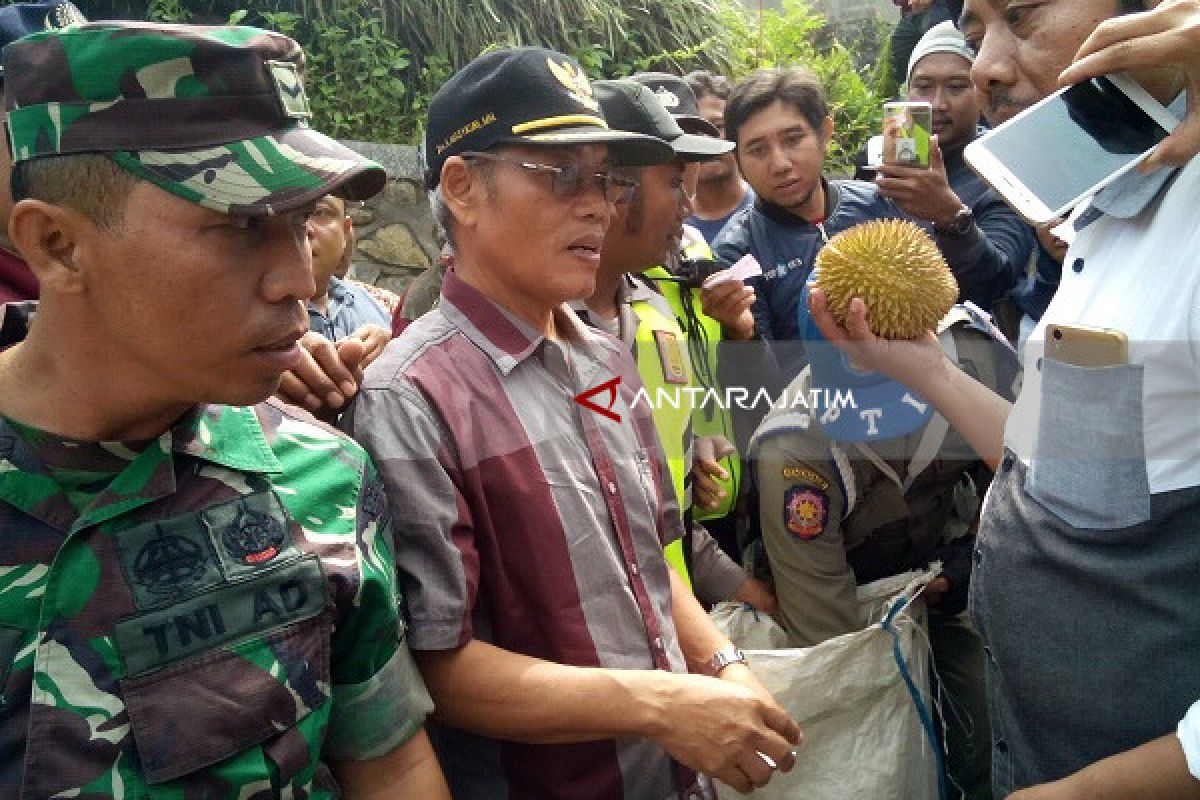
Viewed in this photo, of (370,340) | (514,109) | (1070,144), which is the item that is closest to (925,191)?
(1070,144)

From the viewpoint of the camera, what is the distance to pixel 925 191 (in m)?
3.29

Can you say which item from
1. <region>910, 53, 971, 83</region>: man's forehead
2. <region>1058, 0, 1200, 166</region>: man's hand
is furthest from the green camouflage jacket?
<region>910, 53, 971, 83</region>: man's forehead

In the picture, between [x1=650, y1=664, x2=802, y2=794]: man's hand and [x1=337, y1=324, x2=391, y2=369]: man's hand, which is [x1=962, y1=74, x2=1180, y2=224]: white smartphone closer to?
[x1=650, y1=664, x2=802, y2=794]: man's hand

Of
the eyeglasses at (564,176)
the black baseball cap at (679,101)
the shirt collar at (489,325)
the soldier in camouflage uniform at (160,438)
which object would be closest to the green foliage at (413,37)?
the black baseball cap at (679,101)

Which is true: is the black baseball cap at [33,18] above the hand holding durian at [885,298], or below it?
above

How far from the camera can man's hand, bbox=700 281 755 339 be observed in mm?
3125

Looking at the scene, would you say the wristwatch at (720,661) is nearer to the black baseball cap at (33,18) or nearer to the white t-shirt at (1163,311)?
the white t-shirt at (1163,311)

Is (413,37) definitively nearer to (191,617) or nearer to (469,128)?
(469,128)

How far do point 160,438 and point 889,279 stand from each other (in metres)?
1.67

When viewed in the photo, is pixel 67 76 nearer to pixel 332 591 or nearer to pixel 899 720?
pixel 332 591

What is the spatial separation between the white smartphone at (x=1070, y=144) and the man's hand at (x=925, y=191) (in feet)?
5.19

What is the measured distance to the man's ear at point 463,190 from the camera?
6.49 ft

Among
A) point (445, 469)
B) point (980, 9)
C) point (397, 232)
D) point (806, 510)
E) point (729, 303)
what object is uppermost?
point (980, 9)

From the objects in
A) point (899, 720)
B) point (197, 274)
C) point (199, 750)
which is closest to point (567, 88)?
point (197, 274)
